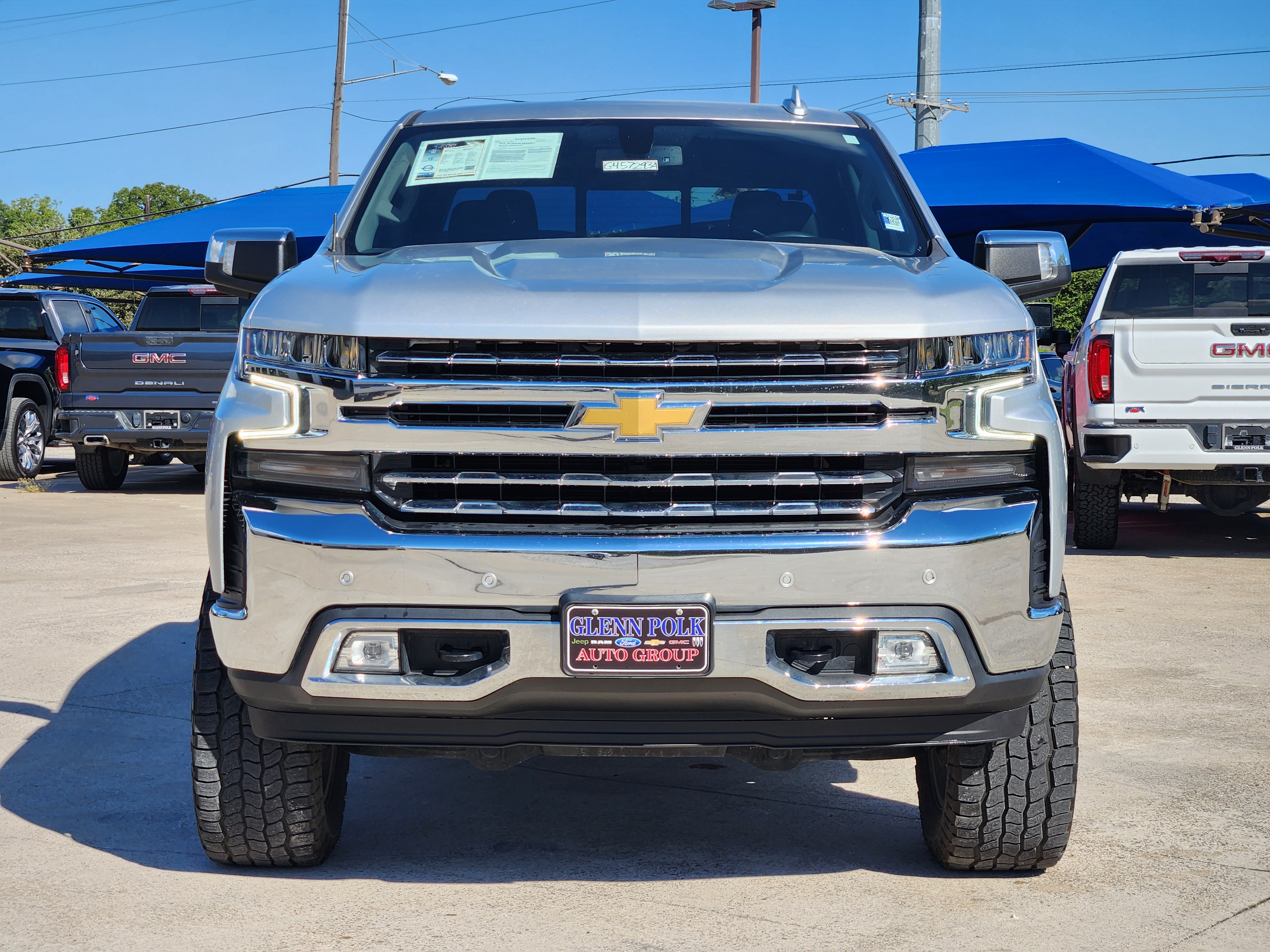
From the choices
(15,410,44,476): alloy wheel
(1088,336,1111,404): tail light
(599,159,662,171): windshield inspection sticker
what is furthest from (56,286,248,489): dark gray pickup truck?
(599,159,662,171): windshield inspection sticker

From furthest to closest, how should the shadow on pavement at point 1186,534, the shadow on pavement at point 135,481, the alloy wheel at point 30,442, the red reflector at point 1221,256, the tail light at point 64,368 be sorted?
1. the alloy wheel at point 30,442
2. the shadow on pavement at point 135,481
3. the tail light at point 64,368
4. the shadow on pavement at point 1186,534
5. the red reflector at point 1221,256

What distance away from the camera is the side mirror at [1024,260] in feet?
14.5

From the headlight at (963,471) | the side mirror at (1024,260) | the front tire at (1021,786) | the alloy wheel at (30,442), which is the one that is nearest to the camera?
the headlight at (963,471)

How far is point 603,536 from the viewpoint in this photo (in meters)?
3.12

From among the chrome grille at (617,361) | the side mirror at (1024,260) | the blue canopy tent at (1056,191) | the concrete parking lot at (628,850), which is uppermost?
the blue canopy tent at (1056,191)

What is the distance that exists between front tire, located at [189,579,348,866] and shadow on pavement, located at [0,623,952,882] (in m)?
0.16

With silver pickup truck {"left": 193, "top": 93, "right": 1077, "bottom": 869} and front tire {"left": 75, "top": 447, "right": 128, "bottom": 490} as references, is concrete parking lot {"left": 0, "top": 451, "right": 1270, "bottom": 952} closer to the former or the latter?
silver pickup truck {"left": 193, "top": 93, "right": 1077, "bottom": 869}

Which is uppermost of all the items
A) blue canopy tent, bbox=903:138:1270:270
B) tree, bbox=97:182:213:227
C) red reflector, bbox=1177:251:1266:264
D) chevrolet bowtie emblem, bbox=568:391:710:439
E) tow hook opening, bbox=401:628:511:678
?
tree, bbox=97:182:213:227

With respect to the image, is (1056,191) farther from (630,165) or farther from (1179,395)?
(630,165)

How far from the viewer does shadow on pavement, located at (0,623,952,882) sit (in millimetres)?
3812

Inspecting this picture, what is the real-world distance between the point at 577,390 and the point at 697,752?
828 mm

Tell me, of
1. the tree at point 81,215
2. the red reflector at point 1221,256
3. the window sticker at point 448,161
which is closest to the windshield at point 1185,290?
the red reflector at point 1221,256

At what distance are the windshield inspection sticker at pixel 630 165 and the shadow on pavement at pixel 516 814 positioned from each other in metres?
1.87

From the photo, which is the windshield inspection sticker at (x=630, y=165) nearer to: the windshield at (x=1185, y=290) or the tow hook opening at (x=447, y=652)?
the tow hook opening at (x=447, y=652)
